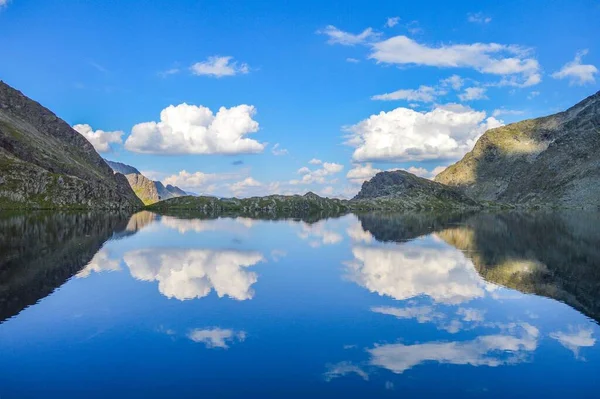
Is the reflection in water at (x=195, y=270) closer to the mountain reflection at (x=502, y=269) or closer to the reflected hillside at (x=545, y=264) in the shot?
the mountain reflection at (x=502, y=269)

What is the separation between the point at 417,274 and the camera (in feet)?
257

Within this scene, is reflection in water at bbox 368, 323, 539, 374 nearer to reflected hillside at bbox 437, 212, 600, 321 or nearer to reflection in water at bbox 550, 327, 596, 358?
reflection in water at bbox 550, 327, 596, 358

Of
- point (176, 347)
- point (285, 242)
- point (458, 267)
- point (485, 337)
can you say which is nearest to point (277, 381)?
point (176, 347)

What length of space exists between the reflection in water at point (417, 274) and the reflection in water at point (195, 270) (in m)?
19.5

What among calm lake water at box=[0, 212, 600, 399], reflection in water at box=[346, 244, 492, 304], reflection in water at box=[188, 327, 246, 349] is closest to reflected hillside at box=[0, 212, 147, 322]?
calm lake water at box=[0, 212, 600, 399]

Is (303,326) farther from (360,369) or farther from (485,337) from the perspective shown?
(485,337)

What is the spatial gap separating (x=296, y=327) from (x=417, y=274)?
38.5 meters

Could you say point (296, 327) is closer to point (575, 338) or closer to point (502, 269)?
point (575, 338)

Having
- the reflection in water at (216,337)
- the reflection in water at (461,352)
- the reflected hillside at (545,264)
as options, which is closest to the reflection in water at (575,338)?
the reflection in water at (461,352)

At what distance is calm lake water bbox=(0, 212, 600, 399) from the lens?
3262cm

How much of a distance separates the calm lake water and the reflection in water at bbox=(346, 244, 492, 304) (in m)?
0.43

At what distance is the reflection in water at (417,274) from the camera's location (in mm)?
64044

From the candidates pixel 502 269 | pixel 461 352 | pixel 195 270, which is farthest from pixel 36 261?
pixel 502 269

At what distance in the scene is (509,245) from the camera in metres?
121
